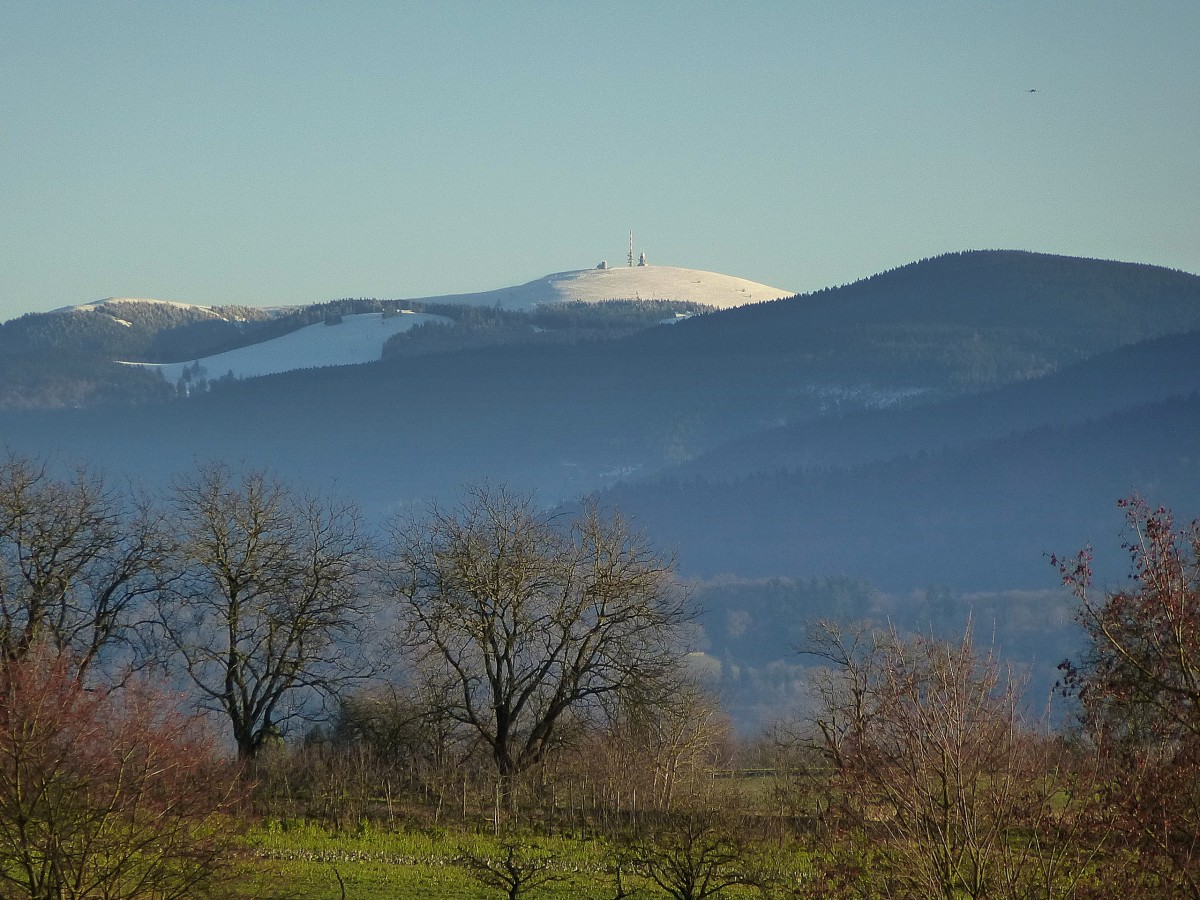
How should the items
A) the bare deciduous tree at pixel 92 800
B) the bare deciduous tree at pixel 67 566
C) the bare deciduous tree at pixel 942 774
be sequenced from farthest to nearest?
the bare deciduous tree at pixel 67 566, the bare deciduous tree at pixel 92 800, the bare deciduous tree at pixel 942 774

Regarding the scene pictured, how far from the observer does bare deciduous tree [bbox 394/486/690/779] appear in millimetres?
31703

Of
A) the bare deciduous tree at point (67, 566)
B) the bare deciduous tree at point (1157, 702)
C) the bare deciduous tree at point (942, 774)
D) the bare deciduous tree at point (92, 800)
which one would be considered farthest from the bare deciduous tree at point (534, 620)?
the bare deciduous tree at point (1157, 702)

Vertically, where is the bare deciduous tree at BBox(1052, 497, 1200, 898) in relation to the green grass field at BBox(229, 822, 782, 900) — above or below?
above

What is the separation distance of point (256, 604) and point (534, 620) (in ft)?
19.8

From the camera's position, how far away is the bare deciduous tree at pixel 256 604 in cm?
3125

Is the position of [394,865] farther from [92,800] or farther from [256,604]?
[256,604]

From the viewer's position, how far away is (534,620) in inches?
1265

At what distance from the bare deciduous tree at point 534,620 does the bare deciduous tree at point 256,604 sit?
5.42 ft

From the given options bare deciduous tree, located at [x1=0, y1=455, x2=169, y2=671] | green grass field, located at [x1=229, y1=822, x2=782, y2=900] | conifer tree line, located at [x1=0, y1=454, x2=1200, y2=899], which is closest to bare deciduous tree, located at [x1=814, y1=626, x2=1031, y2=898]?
conifer tree line, located at [x1=0, y1=454, x2=1200, y2=899]

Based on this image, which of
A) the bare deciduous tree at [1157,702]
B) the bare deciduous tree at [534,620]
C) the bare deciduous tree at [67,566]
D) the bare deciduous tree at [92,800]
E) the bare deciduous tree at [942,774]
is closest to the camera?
the bare deciduous tree at [1157,702]

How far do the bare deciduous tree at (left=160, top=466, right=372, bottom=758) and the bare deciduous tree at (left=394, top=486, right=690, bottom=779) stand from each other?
165 centimetres

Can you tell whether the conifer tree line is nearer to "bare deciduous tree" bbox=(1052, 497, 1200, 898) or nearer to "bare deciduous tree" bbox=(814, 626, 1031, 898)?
"bare deciduous tree" bbox=(814, 626, 1031, 898)

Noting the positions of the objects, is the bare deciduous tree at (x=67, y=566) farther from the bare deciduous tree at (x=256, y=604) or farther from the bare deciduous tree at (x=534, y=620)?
the bare deciduous tree at (x=534, y=620)

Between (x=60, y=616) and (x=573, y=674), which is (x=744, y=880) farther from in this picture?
(x=60, y=616)
